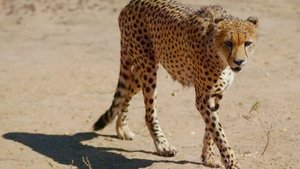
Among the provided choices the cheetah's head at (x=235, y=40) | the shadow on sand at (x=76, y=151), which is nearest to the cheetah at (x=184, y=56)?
the cheetah's head at (x=235, y=40)

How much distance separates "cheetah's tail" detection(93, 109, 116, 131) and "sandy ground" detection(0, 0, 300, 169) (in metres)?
0.14

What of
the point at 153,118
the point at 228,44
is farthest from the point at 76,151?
the point at 228,44

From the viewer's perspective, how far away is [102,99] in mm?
8672

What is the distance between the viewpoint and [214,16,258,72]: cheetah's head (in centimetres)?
565

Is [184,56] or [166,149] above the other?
[184,56]

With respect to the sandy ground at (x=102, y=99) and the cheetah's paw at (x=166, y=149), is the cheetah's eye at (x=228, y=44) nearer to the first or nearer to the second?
the sandy ground at (x=102, y=99)

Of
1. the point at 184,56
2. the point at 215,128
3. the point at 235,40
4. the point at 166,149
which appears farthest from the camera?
the point at 166,149

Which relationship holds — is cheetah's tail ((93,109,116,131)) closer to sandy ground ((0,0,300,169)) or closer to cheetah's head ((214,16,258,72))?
sandy ground ((0,0,300,169))

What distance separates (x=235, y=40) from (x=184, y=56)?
0.88 metres

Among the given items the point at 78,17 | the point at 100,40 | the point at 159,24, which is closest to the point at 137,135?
the point at 159,24

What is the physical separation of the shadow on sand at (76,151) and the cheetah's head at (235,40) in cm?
137

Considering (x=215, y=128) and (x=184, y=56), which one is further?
(x=184, y=56)

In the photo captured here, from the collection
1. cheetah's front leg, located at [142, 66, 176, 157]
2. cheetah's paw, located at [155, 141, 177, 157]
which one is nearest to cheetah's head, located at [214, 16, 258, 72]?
cheetah's front leg, located at [142, 66, 176, 157]

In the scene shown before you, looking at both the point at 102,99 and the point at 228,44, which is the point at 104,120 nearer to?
the point at 102,99
